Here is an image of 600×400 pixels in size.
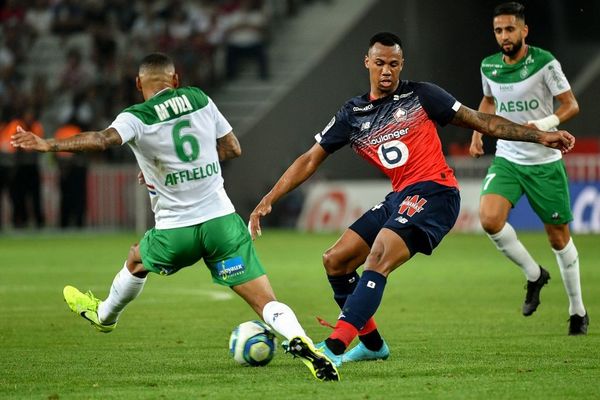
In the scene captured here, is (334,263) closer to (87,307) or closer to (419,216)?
(419,216)

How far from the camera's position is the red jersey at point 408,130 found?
8.60 m

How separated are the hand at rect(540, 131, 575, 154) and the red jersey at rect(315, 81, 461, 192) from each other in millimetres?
599

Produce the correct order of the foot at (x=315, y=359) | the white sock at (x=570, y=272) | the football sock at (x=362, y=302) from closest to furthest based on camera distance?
the foot at (x=315, y=359) → the football sock at (x=362, y=302) → the white sock at (x=570, y=272)

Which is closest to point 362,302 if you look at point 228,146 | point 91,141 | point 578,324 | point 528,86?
point 228,146

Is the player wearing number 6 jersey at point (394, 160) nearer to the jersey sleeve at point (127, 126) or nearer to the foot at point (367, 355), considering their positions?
the foot at point (367, 355)

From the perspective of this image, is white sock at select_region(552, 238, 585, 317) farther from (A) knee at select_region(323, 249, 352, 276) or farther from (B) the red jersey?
(A) knee at select_region(323, 249, 352, 276)

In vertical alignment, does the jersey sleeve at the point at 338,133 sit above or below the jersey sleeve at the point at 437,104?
below

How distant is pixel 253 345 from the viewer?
8461 millimetres

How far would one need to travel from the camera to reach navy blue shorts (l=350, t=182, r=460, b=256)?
8359 millimetres

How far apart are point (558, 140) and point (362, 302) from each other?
166 cm

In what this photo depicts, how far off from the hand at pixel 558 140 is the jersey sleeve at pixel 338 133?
4.26ft

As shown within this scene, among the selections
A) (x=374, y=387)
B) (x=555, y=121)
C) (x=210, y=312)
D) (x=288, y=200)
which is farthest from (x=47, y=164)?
(x=374, y=387)

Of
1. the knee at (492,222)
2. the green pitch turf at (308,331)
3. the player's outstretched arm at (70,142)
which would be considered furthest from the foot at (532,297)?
the player's outstretched arm at (70,142)

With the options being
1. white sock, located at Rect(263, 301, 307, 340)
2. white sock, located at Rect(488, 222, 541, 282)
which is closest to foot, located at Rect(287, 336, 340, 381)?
white sock, located at Rect(263, 301, 307, 340)
